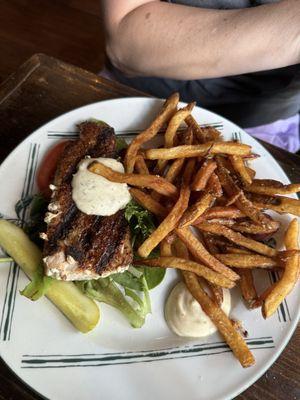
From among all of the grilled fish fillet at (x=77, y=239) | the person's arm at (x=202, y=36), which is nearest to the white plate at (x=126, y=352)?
the grilled fish fillet at (x=77, y=239)

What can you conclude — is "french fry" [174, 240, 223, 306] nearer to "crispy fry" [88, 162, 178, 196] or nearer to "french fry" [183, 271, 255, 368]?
"french fry" [183, 271, 255, 368]

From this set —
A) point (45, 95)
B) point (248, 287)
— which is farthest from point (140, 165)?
point (45, 95)

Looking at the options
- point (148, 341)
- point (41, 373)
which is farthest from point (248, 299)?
point (41, 373)

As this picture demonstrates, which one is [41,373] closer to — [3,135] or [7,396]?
[7,396]

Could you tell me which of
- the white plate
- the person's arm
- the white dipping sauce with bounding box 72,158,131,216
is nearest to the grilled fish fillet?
the white dipping sauce with bounding box 72,158,131,216

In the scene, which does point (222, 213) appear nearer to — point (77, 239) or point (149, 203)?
point (149, 203)

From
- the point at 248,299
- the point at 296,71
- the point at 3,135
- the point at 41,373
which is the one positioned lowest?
the point at 41,373

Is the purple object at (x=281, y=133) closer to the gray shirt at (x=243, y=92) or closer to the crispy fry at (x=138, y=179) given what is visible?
the gray shirt at (x=243, y=92)
